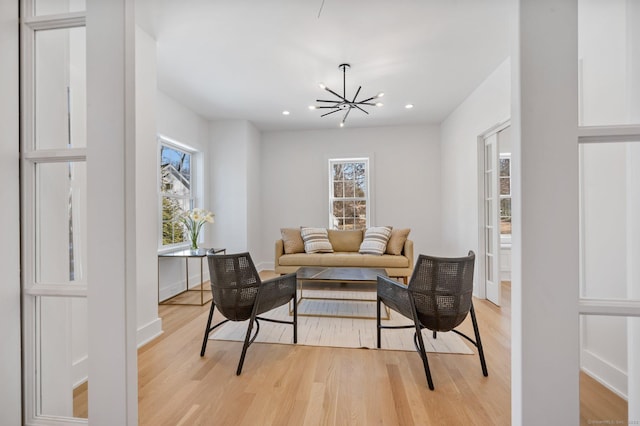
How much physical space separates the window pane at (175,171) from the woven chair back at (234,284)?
2400mm

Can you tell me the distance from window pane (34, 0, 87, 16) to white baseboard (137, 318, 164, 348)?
2.36 metres

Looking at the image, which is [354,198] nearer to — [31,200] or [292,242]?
[292,242]

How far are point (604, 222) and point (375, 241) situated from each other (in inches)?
121

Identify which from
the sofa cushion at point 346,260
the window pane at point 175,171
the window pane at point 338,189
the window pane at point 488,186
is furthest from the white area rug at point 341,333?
the window pane at point 338,189

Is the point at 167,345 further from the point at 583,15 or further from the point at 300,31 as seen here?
the point at 583,15

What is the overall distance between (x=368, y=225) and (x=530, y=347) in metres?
5.07

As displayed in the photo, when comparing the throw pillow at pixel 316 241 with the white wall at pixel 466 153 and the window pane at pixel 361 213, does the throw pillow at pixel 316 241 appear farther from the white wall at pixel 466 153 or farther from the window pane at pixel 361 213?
the white wall at pixel 466 153

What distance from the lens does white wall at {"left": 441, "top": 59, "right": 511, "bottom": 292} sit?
3.19m

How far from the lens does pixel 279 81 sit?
347 centimetres

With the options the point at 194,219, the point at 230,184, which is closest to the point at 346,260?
the point at 194,219

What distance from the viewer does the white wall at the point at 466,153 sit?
3.19 metres

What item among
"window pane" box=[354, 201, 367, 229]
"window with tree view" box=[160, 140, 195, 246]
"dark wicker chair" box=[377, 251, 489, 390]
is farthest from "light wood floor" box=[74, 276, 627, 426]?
"window pane" box=[354, 201, 367, 229]

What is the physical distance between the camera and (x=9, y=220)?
637 millimetres

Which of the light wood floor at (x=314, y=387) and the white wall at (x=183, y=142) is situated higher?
the white wall at (x=183, y=142)
